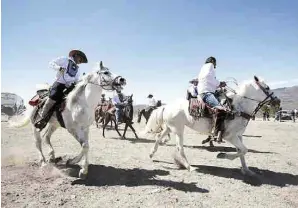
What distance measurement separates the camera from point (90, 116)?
753 cm

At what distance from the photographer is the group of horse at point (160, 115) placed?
7.42 meters

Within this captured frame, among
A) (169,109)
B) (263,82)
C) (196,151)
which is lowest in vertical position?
(196,151)

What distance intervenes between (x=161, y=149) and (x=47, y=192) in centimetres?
654

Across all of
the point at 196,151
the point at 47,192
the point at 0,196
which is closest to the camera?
the point at 0,196

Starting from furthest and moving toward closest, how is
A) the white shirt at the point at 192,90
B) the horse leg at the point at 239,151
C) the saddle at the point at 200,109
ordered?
the white shirt at the point at 192,90 → the saddle at the point at 200,109 → the horse leg at the point at 239,151

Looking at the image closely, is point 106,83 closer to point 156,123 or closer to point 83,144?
point 83,144

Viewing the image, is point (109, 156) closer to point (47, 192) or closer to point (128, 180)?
point (128, 180)

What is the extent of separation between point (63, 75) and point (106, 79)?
4.01 ft

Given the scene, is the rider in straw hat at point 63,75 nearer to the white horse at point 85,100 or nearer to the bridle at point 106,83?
the white horse at point 85,100

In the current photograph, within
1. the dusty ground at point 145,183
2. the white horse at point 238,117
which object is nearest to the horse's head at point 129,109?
the dusty ground at point 145,183

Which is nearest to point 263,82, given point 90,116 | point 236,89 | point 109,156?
point 236,89

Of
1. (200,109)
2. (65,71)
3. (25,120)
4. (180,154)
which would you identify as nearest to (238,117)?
(200,109)

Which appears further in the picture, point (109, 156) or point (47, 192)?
point (109, 156)

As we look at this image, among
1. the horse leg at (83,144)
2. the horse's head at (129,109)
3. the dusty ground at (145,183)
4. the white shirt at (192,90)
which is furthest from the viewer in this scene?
the horse's head at (129,109)
